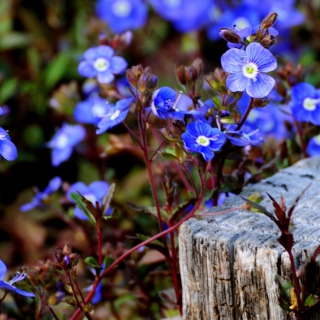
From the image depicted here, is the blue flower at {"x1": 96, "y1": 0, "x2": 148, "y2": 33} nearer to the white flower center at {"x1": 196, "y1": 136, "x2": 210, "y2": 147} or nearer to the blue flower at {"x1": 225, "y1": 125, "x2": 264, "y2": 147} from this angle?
the blue flower at {"x1": 225, "y1": 125, "x2": 264, "y2": 147}

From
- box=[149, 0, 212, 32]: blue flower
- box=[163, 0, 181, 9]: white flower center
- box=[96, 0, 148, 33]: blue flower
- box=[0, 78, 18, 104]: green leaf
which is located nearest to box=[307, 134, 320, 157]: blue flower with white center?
box=[0, 78, 18, 104]: green leaf

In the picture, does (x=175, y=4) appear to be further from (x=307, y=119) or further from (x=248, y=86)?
(x=248, y=86)

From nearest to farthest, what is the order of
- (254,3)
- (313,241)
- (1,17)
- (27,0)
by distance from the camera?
(313,241) → (254,3) → (1,17) → (27,0)

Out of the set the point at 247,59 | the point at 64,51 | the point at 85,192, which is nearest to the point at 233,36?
the point at 247,59

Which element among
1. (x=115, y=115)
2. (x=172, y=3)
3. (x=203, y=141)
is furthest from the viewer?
(x=172, y=3)

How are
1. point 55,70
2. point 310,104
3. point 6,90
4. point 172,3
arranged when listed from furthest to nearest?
point 172,3 < point 55,70 < point 6,90 < point 310,104

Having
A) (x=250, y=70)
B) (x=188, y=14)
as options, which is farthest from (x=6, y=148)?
(x=188, y=14)

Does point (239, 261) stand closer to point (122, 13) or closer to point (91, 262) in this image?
point (91, 262)
